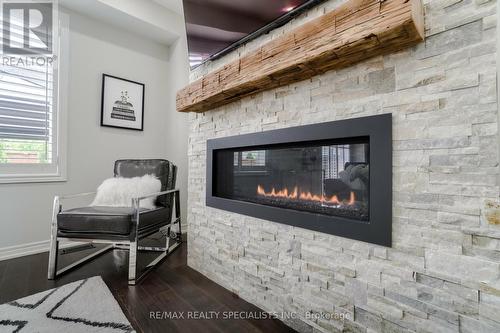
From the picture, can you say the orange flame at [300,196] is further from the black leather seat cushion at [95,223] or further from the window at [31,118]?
the window at [31,118]

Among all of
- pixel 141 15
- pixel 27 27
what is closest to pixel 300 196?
pixel 141 15

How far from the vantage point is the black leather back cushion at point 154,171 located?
2250mm

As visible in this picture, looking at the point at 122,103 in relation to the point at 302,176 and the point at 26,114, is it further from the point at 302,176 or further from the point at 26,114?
the point at 302,176

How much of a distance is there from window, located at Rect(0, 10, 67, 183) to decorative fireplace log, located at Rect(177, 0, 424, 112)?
1985 millimetres

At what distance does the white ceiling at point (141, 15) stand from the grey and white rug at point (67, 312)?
2.57 meters

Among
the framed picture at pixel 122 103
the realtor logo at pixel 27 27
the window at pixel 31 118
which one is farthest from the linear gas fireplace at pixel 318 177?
the realtor logo at pixel 27 27

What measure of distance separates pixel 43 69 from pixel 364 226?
3.03 m

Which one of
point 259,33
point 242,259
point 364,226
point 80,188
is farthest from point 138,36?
point 364,226


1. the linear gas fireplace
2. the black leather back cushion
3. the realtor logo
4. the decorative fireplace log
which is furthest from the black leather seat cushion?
the realtor logo

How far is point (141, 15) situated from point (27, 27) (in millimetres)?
1035

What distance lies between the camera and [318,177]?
1.22m

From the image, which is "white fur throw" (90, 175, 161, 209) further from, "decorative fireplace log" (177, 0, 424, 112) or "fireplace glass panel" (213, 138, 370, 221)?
"decorative fireplace log" (177, 0, 424, 112)

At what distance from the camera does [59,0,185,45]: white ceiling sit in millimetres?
2447

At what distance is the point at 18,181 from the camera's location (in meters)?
2.19
